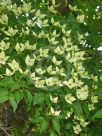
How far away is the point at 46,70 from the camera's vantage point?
81.4 inches

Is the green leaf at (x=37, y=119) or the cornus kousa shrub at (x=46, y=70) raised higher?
the cornus kousa shrub at (x=46, y=70)

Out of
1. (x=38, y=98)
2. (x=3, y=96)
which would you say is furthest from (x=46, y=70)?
(x=3, y=96)

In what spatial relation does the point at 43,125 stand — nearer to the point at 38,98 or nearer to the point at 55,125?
the point at 55,125

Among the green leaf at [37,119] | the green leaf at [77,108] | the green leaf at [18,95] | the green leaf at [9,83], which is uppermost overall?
the green leaf at [9,83]

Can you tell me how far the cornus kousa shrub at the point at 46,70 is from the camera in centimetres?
193

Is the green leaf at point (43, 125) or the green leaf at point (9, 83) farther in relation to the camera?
the green leaf at point (43, 125)

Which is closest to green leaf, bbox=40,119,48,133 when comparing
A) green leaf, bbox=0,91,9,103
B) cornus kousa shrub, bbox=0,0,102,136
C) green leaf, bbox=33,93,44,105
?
cornus kousa shrub, bbox=0,0,102,136

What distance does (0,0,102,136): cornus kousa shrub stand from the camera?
193cm

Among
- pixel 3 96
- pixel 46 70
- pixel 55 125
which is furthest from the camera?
pixel 46 70

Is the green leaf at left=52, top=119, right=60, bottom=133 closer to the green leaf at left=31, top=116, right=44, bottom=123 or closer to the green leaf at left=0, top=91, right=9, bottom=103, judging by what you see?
the green leaf at left=31, top=116, right=44, bottom=123

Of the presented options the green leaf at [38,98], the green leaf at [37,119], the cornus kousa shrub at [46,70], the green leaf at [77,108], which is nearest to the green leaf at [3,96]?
the cornus kousa shrub at [46,70]

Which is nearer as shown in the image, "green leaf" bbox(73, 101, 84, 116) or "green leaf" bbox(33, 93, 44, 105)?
"green leaf" bbox(33, 93, 44, 105)

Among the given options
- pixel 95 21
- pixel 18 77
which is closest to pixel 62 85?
pixel 18 77

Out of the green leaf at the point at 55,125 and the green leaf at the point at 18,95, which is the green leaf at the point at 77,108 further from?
the green leaf at the point at 18,95
